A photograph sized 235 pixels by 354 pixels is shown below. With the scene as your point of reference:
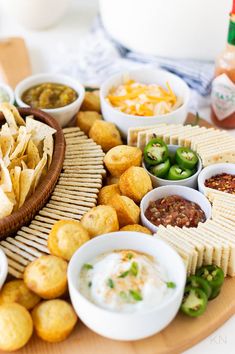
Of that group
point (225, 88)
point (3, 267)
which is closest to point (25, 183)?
point (3, 267)

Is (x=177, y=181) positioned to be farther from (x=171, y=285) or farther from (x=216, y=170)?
(x=171, y=285)

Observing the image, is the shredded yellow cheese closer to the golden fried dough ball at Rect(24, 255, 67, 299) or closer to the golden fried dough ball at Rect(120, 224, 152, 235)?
the golden fried dough ball at Rect(120, 224, 152, 235)

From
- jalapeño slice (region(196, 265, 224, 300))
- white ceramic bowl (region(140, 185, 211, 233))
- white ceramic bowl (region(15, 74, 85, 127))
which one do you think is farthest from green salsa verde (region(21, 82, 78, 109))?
jalapeño slice (region(196, 265, 224, 300))

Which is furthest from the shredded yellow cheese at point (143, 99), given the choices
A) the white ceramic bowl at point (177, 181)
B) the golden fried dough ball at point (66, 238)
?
the golden fried dough ball at point (66, 238)

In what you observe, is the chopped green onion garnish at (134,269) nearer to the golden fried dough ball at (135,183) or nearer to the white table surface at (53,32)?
the golden fried dough ball at (135,183)

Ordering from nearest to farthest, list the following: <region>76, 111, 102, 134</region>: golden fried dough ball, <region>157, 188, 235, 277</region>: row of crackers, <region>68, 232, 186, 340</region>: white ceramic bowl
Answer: <region>68, 232, 186, 340</region>: white ceramic bowl → <region>157, 188, 235, 277</region>: row of crackers → <region>76, 111, 102, 134</region>: golden fried dough ball
